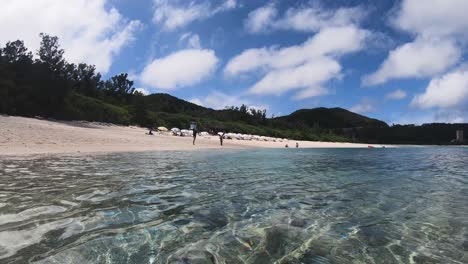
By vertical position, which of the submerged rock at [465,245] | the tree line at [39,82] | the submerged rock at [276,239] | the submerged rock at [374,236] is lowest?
the submerged rock at [276,239]

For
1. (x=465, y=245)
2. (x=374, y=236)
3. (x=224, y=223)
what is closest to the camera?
(x=465, y=245)

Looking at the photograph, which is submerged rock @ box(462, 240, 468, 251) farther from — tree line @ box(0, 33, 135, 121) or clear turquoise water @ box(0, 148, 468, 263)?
tree line @ box(0, 33, 135, 121)

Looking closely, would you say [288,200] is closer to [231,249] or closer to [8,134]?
[231,249]

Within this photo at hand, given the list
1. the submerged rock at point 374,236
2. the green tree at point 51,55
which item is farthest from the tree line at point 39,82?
the submerged rock at point 374,236

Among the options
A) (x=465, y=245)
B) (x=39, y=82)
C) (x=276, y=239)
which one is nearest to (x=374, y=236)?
(x=465, y=245)

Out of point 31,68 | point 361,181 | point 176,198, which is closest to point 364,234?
point 176,198

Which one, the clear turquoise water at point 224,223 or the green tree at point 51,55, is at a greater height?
the green tree at point 51,55

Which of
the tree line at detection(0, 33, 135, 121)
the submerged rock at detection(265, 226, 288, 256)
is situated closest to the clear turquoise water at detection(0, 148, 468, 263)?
the submerged rock at detection(265, 226, 288, 256)

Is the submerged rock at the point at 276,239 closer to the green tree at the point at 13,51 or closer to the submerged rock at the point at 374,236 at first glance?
the submerged rock at the point at 374,236

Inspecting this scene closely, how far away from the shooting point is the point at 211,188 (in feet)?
38.2

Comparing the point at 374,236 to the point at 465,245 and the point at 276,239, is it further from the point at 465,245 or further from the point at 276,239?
the point at 276,239

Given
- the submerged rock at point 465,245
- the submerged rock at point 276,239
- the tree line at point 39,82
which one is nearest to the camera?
the submerged rock at point 276,239

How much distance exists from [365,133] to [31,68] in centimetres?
14427

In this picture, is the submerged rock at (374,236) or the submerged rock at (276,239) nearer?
the submerged rock at (276,239)
